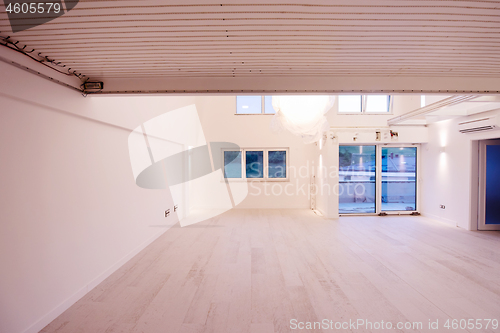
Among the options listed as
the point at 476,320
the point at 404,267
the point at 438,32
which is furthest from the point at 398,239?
the point at 438,32

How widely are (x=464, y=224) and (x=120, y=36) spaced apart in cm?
723

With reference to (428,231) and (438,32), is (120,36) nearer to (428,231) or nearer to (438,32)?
(438,32)

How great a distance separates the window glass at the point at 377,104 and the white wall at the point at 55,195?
653cm

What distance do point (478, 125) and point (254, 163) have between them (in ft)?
18.0

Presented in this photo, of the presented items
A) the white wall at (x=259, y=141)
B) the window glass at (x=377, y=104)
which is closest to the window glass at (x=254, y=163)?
the white wall at (x=259, y=141)

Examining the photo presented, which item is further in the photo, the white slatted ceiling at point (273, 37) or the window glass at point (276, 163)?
the window glass at point (276, 163)

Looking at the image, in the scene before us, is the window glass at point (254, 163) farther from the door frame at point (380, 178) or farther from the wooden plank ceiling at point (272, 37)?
the wooden plank ceiling at point (272, 37)

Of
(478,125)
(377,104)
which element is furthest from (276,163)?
(478,125)

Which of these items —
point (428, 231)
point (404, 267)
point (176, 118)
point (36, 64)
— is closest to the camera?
point (36, 64)

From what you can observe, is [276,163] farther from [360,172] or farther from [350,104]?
[350,104]

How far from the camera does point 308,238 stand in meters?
4.88

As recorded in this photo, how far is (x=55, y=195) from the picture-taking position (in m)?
2.47

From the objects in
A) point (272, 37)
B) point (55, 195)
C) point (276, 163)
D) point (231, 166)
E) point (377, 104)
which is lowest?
point (55, 195)

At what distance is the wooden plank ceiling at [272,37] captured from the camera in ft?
5.28
